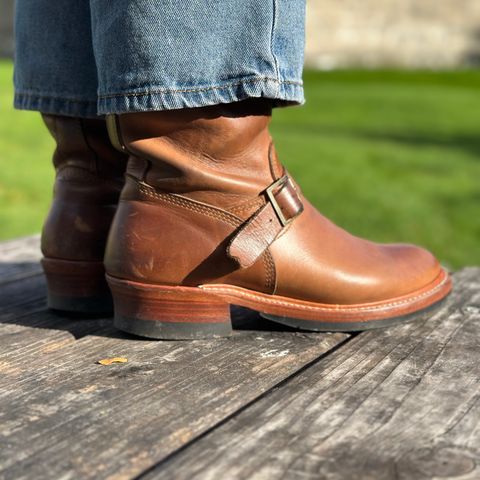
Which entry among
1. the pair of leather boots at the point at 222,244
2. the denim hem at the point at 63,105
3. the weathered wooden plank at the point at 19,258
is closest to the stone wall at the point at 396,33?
the weathered wooden plank at the point at 19,258

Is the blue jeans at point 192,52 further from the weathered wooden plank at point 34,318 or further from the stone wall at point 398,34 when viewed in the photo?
the stone wall at point 398,34

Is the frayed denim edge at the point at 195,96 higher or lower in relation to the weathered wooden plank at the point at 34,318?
higher

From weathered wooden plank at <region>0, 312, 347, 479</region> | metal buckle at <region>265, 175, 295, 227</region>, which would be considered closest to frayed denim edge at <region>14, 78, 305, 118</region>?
metal buckle at <region>265, 175, 295, 227</region>

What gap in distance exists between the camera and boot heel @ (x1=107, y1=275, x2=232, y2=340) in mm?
1230

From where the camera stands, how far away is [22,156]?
5.30 m

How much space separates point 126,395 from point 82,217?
0.47m

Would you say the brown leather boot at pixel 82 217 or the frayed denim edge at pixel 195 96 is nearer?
the frayed denim edge at pixel 195 96

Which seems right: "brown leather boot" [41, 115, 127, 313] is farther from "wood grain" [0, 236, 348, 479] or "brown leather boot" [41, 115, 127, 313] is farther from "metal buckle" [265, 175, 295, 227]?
"metal buckle" [265, 175, 295, 227]

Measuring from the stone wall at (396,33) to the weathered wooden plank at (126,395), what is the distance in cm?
2312

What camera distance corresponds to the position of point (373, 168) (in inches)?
229

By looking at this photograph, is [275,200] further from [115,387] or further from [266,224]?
[115,387]

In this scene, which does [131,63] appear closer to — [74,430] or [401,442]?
[74,430]

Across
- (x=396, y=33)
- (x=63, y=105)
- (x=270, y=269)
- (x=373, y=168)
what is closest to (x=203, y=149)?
(x=270, y=269)

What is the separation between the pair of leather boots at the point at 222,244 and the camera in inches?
47.3
